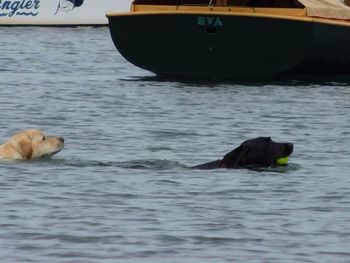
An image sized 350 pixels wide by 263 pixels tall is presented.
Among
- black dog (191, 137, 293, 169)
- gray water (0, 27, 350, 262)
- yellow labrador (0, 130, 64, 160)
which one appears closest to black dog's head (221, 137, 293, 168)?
black dog (191, 137, 293, 169)

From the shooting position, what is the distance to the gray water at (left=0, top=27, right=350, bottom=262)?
40.7 ft

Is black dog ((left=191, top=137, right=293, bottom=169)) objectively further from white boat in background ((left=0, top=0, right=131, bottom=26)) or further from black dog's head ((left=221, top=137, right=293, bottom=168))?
white boat in background ((left=0, top=0, right=131, bottom=26))

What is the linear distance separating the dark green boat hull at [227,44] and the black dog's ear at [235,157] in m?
12.8

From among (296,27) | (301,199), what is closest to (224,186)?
(301,199)

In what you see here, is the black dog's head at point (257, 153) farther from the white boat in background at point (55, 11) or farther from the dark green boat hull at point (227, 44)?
the white boat in background at point (55, 11)

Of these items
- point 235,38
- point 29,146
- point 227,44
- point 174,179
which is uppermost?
point 29,146

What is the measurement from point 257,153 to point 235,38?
43.5 feet

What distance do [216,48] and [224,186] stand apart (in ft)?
47.4

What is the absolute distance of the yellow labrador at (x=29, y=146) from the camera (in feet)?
55.3

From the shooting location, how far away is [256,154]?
16.5 metres

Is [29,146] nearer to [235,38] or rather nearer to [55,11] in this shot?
[235,38]

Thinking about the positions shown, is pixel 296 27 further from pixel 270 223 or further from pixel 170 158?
pixel 270 223

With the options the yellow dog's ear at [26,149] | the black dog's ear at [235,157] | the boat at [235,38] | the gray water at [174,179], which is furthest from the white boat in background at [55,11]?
the black dog's ear at [235,157]

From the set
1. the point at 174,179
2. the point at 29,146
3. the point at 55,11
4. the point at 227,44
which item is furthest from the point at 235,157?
the point at 55,11
